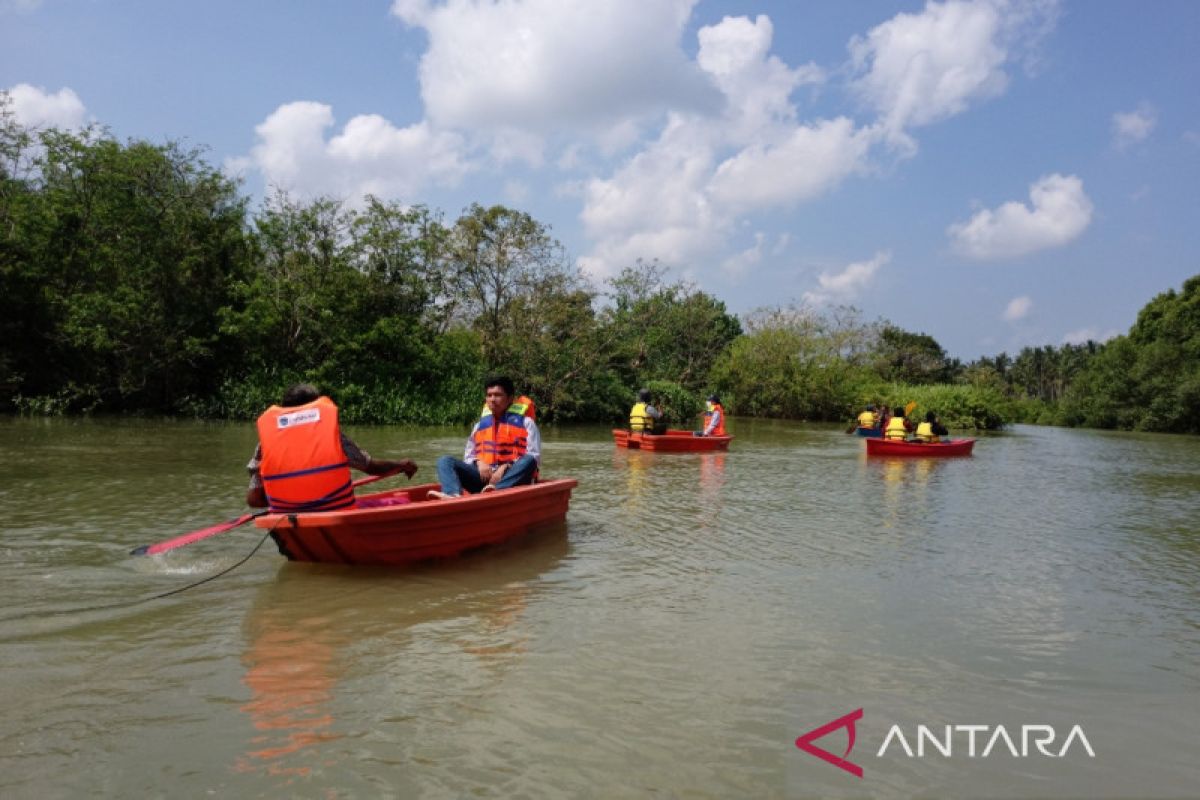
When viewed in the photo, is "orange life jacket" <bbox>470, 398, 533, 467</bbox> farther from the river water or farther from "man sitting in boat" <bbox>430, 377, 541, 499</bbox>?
the river water

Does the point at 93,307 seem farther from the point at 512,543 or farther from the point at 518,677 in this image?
the point at 518,677

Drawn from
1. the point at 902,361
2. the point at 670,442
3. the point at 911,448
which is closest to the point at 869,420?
the point at 911,448

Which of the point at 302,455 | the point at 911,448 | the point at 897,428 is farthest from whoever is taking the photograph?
the point at 897,428

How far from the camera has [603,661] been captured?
14.3 feet

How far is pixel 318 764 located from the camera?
3.12m

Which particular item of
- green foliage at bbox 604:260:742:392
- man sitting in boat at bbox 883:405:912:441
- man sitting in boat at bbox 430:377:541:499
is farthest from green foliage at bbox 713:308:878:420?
man sitting in boat at bbox 430:377:541:499

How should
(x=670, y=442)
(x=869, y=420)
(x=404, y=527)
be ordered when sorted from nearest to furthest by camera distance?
(x=404, y=527), (x=670, y=442), (x=869, y=420)

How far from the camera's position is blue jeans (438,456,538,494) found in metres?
6.97

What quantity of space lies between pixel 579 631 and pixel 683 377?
35481 mm

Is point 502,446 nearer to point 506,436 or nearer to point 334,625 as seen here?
point 506,436

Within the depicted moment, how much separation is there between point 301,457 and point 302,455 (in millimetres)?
16

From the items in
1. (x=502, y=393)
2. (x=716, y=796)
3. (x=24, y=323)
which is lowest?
(x=716, y=796)

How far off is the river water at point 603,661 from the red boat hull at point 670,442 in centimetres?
742

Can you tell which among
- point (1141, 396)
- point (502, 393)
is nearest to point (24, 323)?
point (502, 393)
